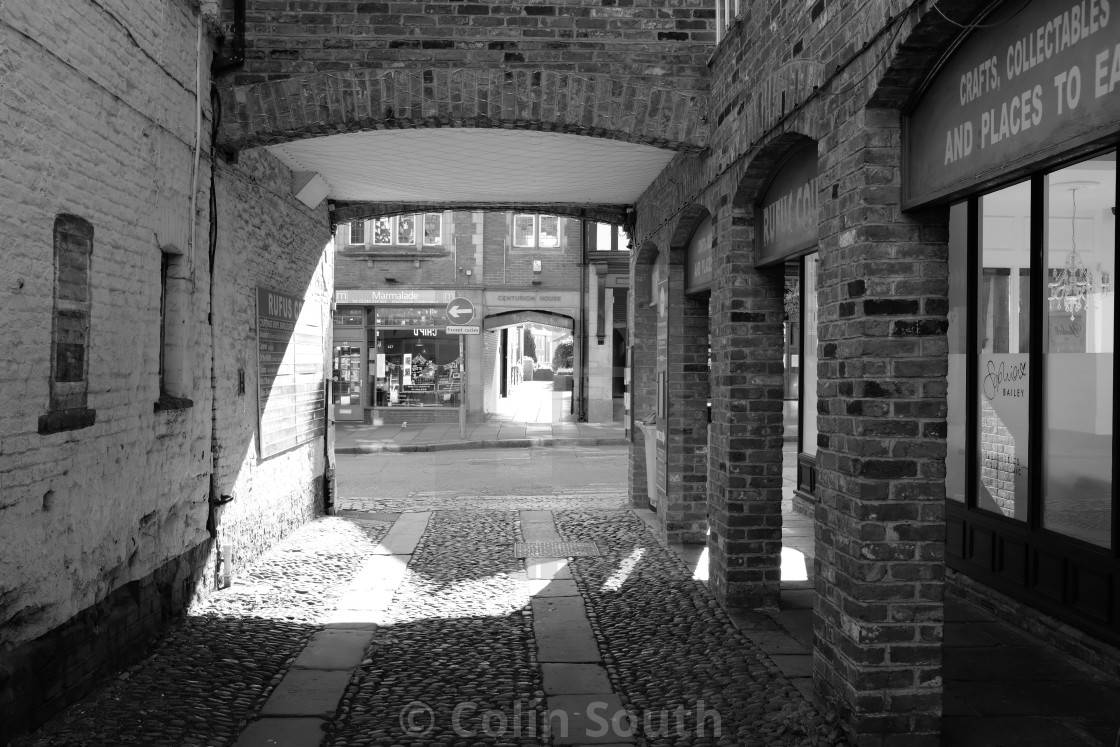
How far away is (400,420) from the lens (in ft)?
76.1

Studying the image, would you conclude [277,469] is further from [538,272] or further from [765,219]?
[538,272]

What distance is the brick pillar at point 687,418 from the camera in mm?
8609

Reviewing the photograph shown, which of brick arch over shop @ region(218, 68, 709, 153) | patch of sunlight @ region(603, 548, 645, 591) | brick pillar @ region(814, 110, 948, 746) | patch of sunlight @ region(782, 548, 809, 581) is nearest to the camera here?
brick pillar @ region(814, 110, 948, 746)

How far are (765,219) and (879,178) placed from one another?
2.04 m

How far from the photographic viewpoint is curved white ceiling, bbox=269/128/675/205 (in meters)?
7.84

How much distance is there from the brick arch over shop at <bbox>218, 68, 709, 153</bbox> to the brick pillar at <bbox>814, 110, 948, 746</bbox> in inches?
114

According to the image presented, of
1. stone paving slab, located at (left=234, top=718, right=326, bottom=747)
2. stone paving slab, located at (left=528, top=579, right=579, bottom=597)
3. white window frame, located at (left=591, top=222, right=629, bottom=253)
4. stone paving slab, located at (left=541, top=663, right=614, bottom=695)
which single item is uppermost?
white window frame, located at (left=591, top=222, right=629, bottom=253)

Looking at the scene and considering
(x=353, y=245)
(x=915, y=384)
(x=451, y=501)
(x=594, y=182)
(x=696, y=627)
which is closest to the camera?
(x=915, y=384)

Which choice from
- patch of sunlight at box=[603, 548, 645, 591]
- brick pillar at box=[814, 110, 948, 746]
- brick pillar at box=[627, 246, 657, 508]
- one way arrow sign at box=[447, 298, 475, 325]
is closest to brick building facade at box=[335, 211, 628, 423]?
one way arrow sign at box=[447, 298, 475, 325]

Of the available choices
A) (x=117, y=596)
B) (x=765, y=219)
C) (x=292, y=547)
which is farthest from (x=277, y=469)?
(x=765, y=219)

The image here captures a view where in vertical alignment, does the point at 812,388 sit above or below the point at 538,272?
below

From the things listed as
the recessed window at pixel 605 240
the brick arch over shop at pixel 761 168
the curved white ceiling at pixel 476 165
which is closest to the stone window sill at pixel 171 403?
the curved white ceiling at pixel 476 165

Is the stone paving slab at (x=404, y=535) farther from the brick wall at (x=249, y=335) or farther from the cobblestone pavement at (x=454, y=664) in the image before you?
the brick wall at (x=249, y=335)

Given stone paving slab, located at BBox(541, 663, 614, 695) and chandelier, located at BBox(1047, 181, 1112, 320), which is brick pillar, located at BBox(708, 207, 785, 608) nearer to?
stone paving slab, located at BBox(541, 663, 614, 695)
